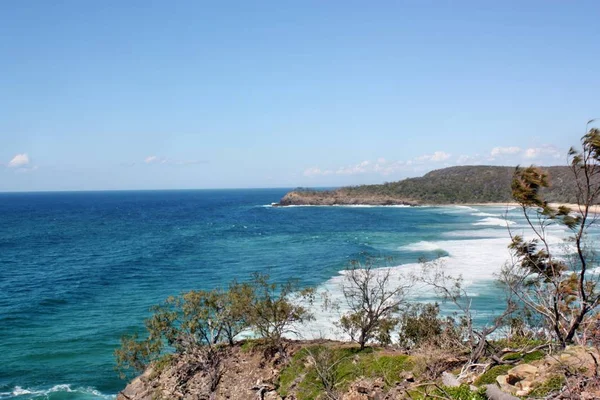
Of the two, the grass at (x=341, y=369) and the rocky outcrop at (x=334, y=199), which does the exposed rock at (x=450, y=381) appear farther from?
the rocky outcrop at (x=334, y=199)

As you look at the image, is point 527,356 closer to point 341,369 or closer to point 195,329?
point 341,369

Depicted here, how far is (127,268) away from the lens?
5328cm

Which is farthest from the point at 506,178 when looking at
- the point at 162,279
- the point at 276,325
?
the point at 276,325

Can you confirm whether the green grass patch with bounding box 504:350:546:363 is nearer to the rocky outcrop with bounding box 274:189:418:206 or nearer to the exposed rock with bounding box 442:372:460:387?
the exposed rock with bounding box 442:372:460:387

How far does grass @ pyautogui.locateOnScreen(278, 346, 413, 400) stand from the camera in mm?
19125

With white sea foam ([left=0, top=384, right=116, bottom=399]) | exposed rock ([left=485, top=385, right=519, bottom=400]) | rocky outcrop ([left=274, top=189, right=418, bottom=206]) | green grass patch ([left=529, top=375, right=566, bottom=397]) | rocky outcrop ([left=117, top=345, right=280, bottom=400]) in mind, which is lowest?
white sea foam ([left=0, top=384, right=116, bottom=399])

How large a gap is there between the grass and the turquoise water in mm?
10491

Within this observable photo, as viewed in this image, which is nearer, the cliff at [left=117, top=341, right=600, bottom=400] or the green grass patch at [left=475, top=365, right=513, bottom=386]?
the cliff at [left=117, top=341, right=600, bottom=400]

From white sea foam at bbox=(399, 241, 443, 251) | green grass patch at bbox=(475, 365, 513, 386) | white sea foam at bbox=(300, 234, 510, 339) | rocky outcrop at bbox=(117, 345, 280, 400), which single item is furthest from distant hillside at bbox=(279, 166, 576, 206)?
green grass patch at bbox=(475, 365, 513, 386)

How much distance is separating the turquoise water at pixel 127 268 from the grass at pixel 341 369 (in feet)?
34.4

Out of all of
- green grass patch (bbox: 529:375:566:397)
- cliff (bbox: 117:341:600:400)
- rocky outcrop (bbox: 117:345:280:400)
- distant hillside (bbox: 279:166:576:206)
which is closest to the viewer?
green grass patch (bbox: 529:375:566:397)

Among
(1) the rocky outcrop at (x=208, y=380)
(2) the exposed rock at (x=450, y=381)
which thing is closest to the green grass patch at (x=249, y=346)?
(1) the rocky outcrop at (x=208, y=380)

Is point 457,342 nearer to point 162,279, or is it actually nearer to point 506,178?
point 162,279

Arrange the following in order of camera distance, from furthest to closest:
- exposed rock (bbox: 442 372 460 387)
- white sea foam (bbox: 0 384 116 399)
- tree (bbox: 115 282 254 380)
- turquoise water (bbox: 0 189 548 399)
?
turquoise water (bbox: 0 189 548 399)
white sea foam (bbox: 0 384 116 399)
tree (bbox: 115 282 254 380)
exposed rock (bbox: 442 372 460 387)
